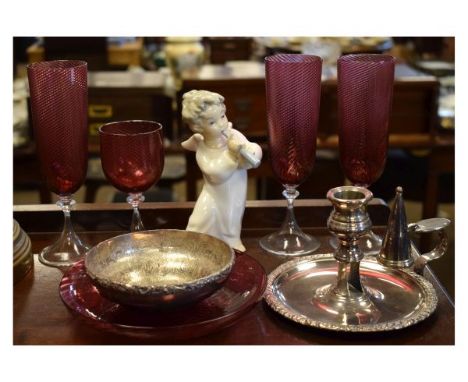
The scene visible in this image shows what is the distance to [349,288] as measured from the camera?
2.74ft

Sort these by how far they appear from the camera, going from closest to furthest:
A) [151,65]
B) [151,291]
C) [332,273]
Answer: [151,291], [332,273], [151,65]

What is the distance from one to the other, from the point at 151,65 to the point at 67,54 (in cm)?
39

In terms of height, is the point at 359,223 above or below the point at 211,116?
below

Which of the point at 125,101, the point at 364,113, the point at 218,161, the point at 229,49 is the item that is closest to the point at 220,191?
the point at 218,161

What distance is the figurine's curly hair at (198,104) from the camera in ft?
2.97

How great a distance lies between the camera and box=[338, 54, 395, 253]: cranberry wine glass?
3.22 ft

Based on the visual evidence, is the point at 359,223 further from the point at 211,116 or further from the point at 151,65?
the point at 151,65

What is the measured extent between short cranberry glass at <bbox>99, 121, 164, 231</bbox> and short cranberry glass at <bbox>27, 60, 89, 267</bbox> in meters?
0.05

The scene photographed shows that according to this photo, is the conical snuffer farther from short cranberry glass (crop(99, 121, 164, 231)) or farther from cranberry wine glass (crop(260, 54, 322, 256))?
short cranberry glass (crop(99, 121, 164, 231))

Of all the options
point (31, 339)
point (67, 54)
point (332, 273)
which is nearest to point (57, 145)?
point (31, 339)

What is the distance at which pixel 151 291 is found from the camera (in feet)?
2.41

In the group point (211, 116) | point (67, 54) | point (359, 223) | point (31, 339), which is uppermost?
point (67, 54)

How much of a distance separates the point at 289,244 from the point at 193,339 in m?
0.30

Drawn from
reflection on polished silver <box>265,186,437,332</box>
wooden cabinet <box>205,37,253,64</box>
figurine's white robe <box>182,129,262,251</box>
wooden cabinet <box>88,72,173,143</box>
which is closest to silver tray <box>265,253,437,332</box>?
reflection on polished silver <box>265,186,437,332</box>
